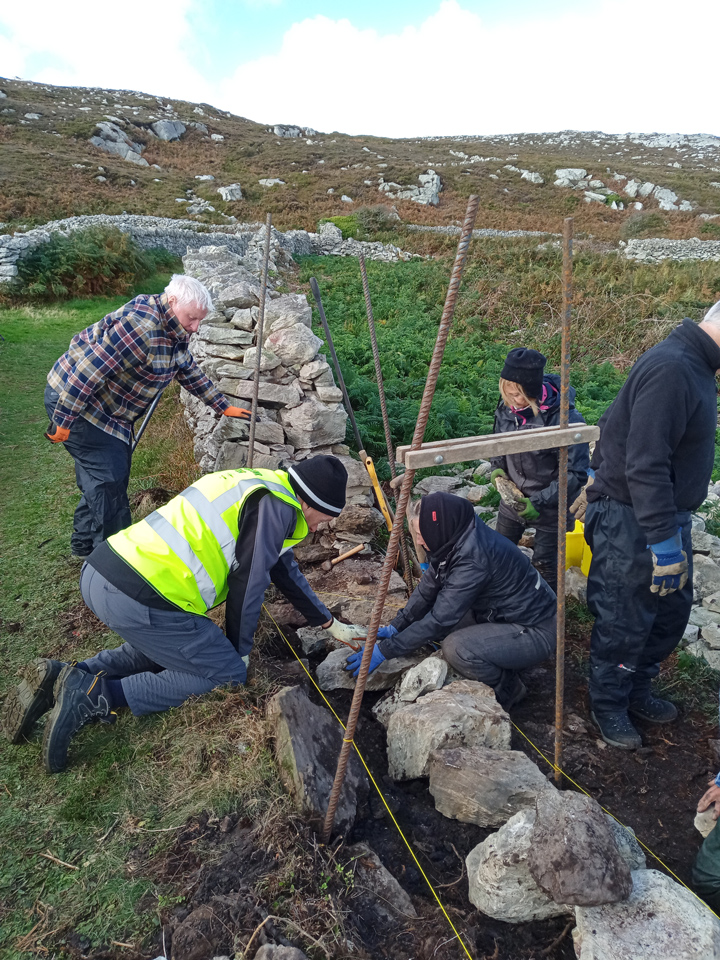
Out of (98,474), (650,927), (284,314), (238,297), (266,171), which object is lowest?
(650,927)

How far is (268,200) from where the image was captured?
2834 cm

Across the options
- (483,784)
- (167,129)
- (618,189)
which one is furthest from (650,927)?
(167,129)

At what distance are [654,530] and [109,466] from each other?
3.46 meters

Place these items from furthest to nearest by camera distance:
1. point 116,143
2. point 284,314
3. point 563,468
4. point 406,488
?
point 116,143
point 284,314
point 563,468
point 406,488

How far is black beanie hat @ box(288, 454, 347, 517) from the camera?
2.82 m

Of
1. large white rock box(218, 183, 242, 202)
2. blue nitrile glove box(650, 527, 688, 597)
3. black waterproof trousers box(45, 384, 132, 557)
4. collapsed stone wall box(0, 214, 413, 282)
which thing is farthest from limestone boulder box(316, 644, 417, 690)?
large white rock box(218, 183, 242, 202)

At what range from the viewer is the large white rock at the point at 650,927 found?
185 cm

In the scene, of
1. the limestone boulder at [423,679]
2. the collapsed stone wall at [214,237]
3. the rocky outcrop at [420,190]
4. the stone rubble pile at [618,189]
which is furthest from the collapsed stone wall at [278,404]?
Answer: the stone rubble pile at [618,189]

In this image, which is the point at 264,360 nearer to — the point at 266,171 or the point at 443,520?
the point at 443,520

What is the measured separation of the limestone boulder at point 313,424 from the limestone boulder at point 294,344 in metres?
0.67

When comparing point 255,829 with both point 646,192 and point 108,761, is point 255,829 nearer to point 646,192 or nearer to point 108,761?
point 108,761

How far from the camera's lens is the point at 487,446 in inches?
88.7

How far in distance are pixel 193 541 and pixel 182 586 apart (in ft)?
0.74

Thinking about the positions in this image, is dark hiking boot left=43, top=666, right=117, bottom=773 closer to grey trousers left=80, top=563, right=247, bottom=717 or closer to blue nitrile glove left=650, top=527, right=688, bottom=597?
grey trousers left=80, top=563, right=247, bottom=717
